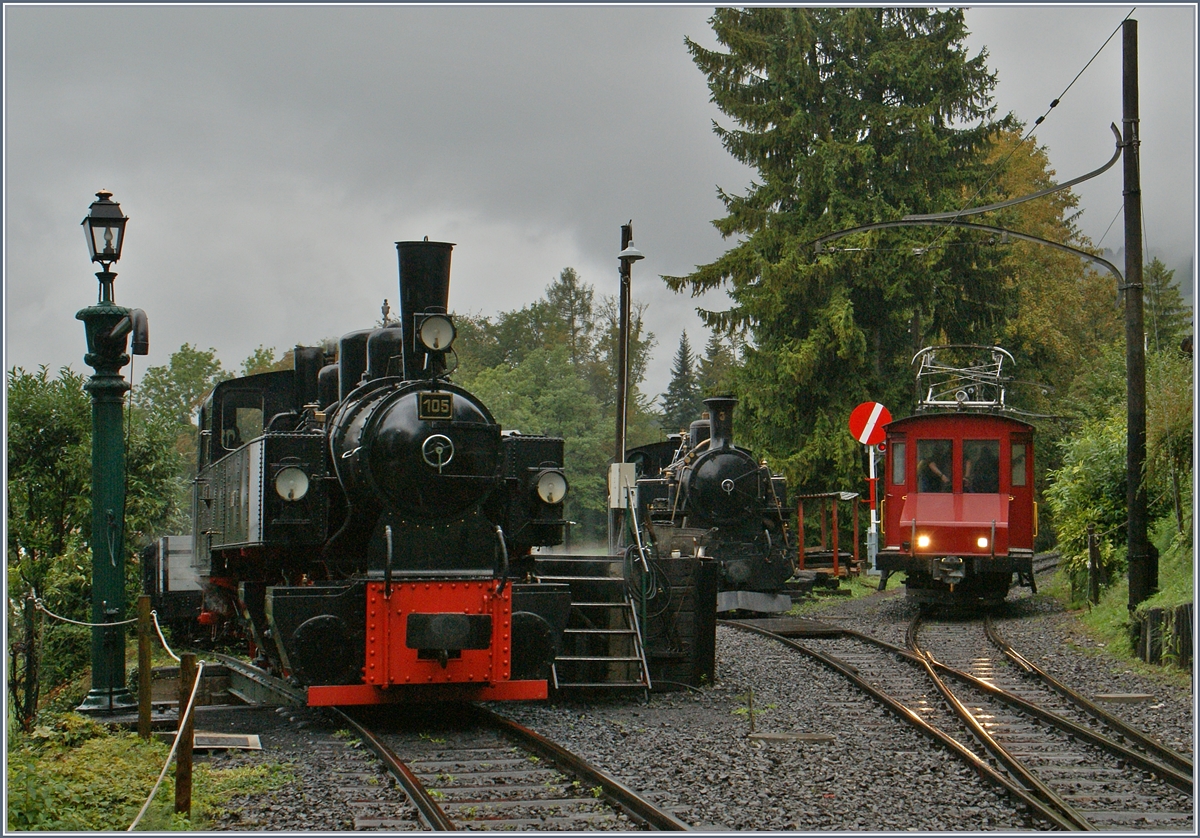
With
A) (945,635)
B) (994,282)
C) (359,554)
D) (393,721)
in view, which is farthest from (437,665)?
(994,282)

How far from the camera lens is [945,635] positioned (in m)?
14.6

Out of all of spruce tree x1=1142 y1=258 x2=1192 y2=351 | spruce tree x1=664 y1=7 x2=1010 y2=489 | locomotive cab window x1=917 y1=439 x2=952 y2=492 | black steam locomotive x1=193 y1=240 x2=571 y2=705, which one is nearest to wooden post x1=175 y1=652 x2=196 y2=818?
black steam locomotive x1=193 y1=240 x2=571 y2=705

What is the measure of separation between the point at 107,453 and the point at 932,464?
11588mm

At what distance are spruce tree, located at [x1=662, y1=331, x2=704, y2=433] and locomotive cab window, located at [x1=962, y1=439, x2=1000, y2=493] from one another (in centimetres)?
4862

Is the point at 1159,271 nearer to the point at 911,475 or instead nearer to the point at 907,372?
the point at 907,372

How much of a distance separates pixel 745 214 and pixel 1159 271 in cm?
1184

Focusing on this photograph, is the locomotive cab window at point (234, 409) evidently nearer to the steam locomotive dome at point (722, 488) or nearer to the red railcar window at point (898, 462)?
the steam locomotive dome at point (722, 488)

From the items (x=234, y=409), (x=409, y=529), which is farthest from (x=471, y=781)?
(x=234, y=409)

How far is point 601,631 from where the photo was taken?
10.4 m

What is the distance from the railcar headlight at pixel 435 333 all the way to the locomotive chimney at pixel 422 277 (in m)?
0.09

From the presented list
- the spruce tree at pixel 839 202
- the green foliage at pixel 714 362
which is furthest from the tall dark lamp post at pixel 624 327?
the green foliage at pixel 714 362

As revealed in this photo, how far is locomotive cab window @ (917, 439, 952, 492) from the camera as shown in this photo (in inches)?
676

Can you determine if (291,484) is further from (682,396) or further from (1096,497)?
(682,396)

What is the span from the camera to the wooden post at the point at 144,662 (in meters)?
6.87
